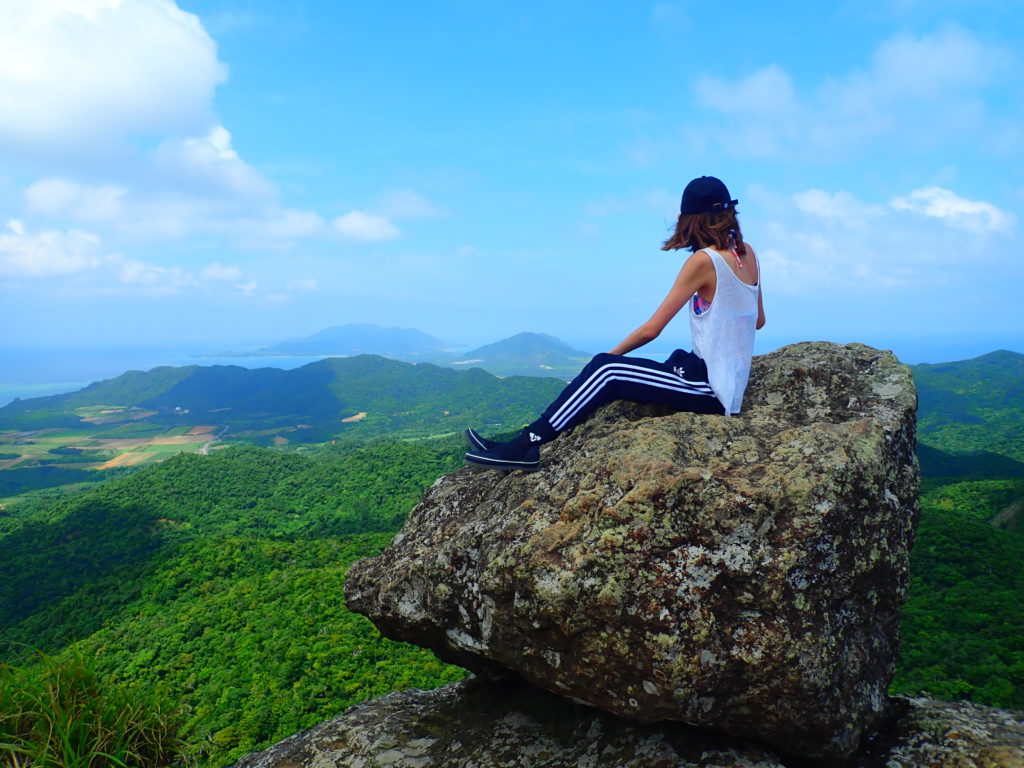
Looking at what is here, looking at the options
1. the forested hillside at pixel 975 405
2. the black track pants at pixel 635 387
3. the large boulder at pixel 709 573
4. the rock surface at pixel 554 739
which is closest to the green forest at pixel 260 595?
the rock surface at pixel 554 739

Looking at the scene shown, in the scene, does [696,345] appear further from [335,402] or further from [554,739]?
[335,402]

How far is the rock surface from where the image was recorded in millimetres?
4605

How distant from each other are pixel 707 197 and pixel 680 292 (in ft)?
2.98

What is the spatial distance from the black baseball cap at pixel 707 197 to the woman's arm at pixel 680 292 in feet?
1.49

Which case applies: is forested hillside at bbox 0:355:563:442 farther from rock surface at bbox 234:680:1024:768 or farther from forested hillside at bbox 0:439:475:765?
rock surface at bbox 234:680:1024:768

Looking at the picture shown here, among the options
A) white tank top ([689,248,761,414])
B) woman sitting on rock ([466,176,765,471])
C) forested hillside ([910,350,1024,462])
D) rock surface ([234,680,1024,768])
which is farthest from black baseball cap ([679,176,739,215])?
forested hillside ([910,350,1024,462])

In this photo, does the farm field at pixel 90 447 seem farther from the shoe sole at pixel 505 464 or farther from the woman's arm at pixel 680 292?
the woman's arm at pixel 680 292

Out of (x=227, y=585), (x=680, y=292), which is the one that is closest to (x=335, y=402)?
(x=227, y=585)

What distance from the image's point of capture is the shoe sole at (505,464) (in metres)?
5.35

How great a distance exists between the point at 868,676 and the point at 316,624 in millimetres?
21683

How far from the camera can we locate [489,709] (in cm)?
618

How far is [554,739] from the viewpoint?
17.6 ft

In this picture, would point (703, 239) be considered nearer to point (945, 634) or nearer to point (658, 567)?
point (658, 567)

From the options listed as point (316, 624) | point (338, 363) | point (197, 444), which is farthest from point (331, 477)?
point (338, 363)
